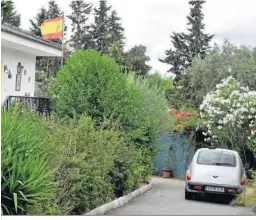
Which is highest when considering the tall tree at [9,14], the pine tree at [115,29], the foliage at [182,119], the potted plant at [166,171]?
the tall tree at [9,14]

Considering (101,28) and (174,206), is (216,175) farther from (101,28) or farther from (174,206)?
(101,28)

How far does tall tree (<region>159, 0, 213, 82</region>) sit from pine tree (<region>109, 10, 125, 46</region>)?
2.34ft

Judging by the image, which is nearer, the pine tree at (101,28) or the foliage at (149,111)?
the pine tree at (101,28)

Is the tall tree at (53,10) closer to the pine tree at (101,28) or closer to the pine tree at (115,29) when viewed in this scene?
the pine tree at (101,28)

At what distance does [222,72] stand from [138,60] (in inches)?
144

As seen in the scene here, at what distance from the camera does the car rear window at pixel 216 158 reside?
398 inches

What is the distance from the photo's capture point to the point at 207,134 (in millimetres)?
14039

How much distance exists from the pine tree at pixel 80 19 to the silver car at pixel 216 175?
267 cm

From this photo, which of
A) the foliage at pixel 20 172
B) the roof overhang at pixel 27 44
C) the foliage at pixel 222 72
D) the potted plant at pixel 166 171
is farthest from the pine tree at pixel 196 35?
the potted plant at pixel 166 171

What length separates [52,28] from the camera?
1013 cm

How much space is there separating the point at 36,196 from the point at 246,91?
9.79m

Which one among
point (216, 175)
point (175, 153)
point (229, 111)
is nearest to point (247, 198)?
point (216, 175)

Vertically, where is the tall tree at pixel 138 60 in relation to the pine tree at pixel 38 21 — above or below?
below

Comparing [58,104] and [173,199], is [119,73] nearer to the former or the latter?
[58,104]
